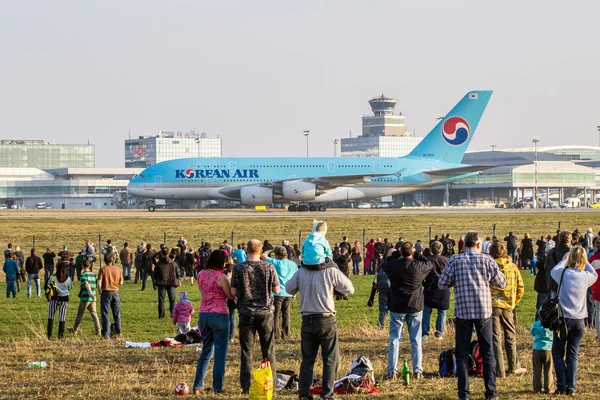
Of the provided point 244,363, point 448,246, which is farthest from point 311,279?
point 448,246

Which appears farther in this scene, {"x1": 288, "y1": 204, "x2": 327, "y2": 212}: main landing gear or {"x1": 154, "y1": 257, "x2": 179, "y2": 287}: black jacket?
{"x1": 288, "y1": 204, "x2": 327, "y2": 212}: main landing gear

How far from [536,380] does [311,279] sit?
293cm

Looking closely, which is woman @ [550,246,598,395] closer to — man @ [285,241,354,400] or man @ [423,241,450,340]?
man @ [285,241,354,400]

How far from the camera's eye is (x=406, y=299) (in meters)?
11.1

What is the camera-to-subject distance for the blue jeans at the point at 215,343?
10.3 metres

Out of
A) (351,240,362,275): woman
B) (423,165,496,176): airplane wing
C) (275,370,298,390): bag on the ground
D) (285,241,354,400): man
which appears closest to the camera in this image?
(285,241,354,400): man

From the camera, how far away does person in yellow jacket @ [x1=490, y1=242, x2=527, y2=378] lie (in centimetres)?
1095

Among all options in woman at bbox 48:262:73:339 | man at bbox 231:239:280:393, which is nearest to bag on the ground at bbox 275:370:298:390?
man at bbox 231:239:280:393

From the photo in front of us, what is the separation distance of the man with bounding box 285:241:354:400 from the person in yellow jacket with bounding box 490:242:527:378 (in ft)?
7.42

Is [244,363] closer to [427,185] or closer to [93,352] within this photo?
[93,352]

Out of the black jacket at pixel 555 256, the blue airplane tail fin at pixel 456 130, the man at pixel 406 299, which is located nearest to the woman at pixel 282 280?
the man at pixel 406 299

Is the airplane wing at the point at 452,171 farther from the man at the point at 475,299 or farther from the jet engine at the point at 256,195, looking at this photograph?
the man at the point at 475,299

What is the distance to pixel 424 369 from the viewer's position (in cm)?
1176

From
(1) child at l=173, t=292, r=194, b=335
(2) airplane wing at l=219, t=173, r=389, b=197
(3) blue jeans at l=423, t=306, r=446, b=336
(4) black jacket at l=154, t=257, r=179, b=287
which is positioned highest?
(2) airplane wing at l=219, t=173, r=389, b=197
